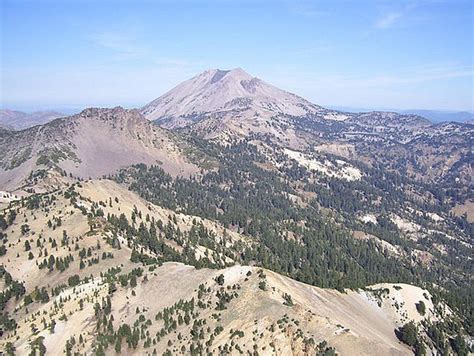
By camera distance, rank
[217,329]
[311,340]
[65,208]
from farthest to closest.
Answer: [65,208] → [217,329] → [311,340]

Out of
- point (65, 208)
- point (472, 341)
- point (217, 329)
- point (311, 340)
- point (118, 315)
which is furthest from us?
point (65, 208)

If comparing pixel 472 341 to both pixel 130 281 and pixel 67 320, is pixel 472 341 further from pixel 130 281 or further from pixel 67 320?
pixel 67 320

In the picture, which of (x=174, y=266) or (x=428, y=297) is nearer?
(x=174, y=266)

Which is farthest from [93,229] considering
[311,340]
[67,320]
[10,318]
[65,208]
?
[311,340]

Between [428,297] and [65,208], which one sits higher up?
[65,208]

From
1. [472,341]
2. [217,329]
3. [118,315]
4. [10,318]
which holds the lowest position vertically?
[472,341]

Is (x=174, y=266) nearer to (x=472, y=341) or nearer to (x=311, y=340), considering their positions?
(x=311, y=340)

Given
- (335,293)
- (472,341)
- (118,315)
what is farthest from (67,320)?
(472,341)

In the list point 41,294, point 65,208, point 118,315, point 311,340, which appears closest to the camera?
point 311,340

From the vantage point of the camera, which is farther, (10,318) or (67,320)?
(10,318)
